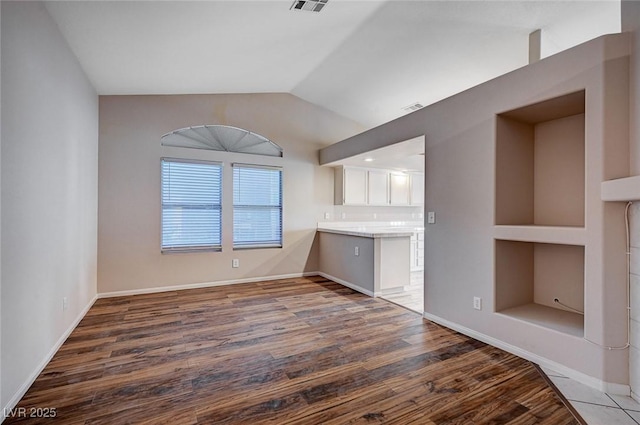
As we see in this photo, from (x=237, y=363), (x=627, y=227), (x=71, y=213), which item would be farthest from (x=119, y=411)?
(x=627, y=227)

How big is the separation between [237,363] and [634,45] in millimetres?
3583

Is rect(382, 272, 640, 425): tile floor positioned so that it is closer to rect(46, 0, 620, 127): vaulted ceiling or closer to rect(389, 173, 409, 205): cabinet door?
rect(46, 0, 620, 127): vaulted ceiling

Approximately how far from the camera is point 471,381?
2.19 m

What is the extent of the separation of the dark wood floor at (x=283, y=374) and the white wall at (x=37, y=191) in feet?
1.05

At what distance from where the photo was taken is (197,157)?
4871 mm

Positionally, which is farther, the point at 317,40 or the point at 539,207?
the point at 317,40

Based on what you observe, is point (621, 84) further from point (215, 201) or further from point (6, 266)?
point (215, 201)

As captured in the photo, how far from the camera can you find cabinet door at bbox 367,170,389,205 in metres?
6.09

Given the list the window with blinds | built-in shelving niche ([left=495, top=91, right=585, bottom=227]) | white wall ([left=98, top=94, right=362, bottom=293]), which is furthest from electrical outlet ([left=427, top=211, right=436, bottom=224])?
the window with blinds

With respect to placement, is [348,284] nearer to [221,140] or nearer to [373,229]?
[373,229]

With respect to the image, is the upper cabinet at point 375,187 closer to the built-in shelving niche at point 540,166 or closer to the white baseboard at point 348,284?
the white baseboard at point 348,284

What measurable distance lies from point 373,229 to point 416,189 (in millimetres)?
2033

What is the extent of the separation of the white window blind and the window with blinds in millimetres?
302

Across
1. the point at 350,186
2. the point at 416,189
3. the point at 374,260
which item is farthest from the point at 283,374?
the point at 416,189
